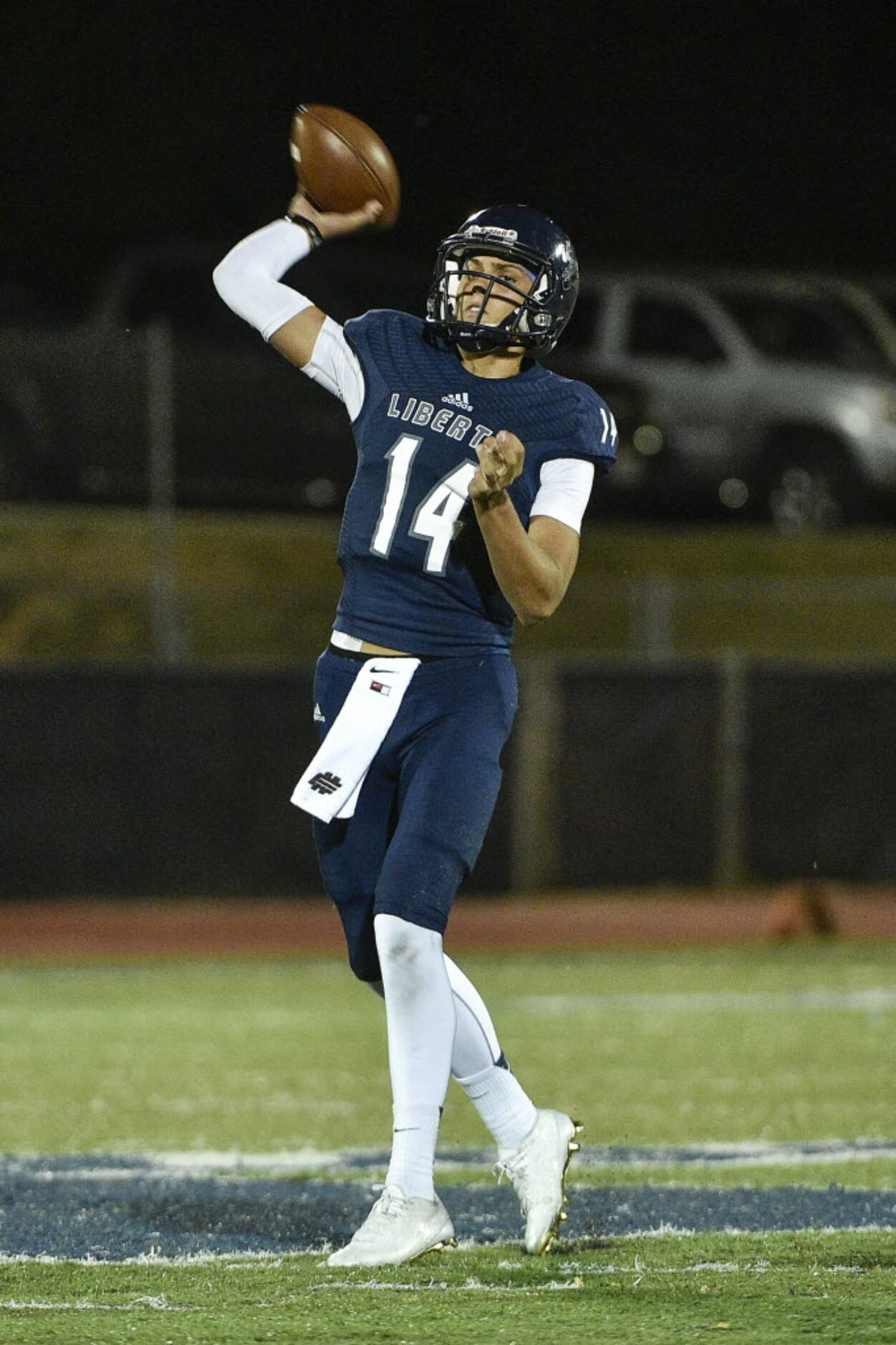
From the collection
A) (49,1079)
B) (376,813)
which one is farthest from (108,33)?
(376,813)

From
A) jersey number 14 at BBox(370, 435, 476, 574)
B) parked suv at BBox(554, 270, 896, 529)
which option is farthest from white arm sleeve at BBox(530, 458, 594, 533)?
parked suv at BBox(554, 270, 896, 529)

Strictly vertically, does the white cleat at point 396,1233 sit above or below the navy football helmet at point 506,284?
below

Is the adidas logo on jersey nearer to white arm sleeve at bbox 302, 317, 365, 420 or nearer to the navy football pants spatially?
white arm sleeve at bbox 302, 317, 365, 420

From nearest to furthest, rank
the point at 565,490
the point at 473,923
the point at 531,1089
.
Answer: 1. the point at 565,490
2. the point at 531,1089
3. the point at 473,923

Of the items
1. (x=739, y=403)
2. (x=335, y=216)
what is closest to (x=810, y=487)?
(x=739, y=403)

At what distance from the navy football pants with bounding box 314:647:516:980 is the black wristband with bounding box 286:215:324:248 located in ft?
2.87

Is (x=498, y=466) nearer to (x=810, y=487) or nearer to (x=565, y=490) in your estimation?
(x=565, y=490)

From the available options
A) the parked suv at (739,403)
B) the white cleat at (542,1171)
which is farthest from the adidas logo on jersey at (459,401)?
the parked suv at (739,403)

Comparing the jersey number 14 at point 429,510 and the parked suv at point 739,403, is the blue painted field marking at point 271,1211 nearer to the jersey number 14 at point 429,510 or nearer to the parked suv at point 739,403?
the jersey number 14 at point 429,510

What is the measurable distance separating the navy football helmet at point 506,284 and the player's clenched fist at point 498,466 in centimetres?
50

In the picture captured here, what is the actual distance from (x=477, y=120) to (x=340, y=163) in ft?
66.0

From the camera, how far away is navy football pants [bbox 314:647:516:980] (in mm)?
3854

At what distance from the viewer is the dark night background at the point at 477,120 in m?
22.6

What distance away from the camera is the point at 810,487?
13469 mm
